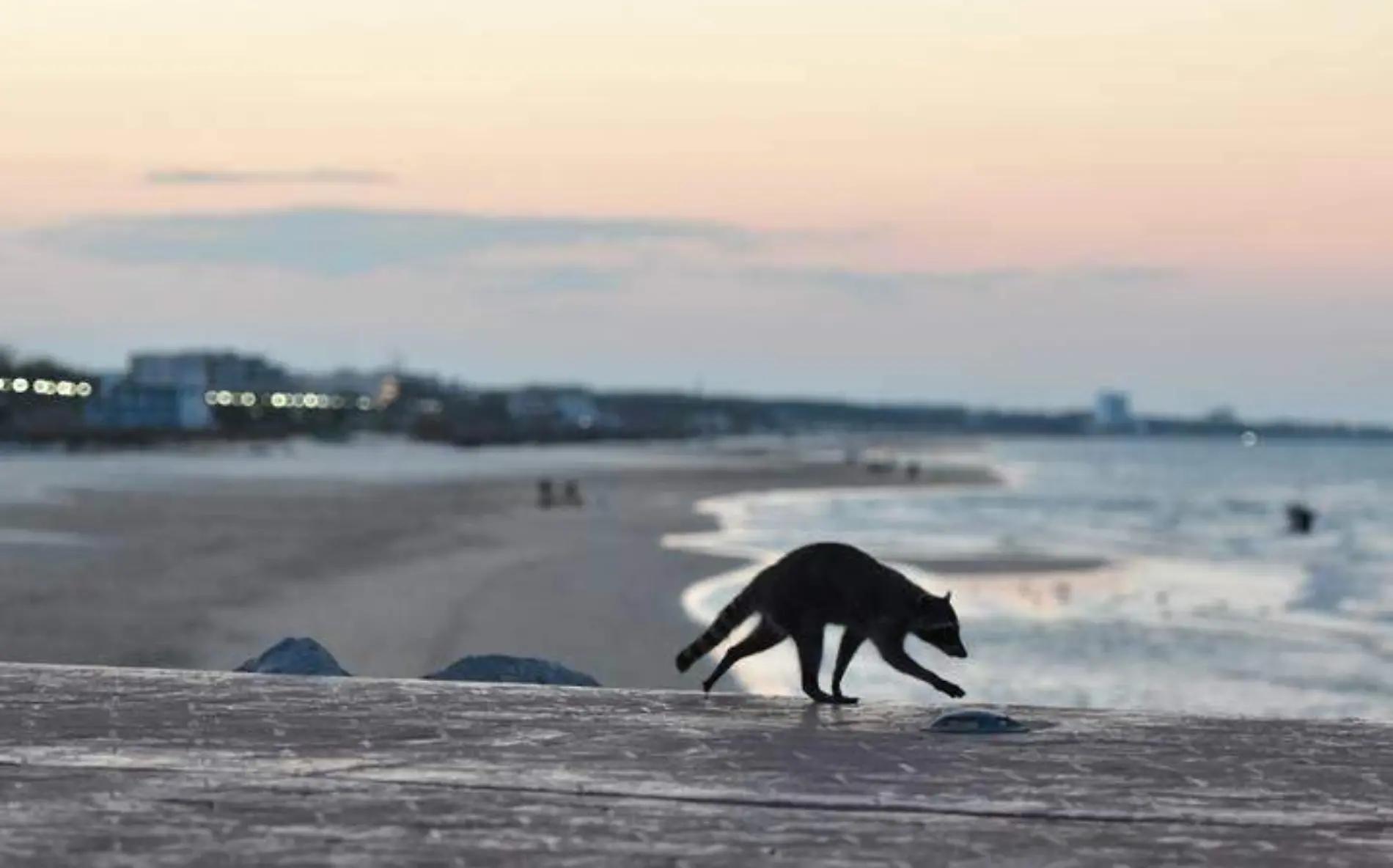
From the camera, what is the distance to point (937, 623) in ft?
32.3

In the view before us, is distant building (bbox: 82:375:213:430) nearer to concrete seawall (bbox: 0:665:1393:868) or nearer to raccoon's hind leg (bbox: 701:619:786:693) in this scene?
raccoon's hind leg (bbox: 701:619:786:693)

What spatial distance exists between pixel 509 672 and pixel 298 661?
114cm

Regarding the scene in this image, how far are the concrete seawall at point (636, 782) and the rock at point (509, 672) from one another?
2.45 metres

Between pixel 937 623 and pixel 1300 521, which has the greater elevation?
pixel 937 623

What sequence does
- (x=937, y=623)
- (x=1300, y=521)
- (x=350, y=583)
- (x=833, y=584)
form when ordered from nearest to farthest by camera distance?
(x=833, y=584), (x=937, y=623), (x=350, y=583), (x=1300, y=521)

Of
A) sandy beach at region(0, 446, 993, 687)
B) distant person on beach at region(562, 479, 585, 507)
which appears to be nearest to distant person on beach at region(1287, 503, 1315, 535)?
sandy beach at region(0, 446, 993, 687)

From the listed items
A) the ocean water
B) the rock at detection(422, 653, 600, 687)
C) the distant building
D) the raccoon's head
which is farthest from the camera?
the distant building

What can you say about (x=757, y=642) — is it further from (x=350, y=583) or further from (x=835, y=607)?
(x=350, y=583)

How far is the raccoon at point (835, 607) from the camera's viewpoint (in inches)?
376

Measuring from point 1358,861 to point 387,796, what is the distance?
2755 mm

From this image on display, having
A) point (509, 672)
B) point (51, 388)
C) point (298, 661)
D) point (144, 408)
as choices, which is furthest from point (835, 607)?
point (51, 388)

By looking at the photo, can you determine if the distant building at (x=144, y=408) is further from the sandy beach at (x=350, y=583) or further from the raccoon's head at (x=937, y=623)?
the raccoon's head at (x=937, y=623)

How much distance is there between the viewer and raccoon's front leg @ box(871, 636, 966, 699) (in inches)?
379

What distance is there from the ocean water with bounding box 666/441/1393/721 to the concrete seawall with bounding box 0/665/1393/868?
8345mm
